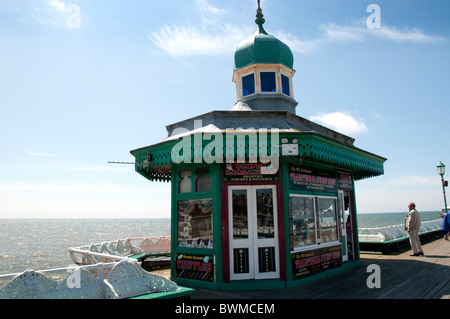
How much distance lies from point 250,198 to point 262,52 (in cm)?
559

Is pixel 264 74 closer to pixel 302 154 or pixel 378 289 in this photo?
pixel 302 154

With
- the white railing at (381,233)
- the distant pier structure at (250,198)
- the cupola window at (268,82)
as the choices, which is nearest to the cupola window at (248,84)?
the cupola window at (268,82)

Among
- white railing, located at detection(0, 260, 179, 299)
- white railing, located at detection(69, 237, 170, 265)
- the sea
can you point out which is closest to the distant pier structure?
white railing, located at detection(69, 237, 170, 265)

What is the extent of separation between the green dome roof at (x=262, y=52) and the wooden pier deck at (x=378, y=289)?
23.5 feet

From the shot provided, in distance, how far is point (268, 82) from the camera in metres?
10.7

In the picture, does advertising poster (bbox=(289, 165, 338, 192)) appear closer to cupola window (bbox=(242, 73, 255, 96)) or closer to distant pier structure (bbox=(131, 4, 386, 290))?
distant pier structure (bbox=(131, 4, 386, 290))

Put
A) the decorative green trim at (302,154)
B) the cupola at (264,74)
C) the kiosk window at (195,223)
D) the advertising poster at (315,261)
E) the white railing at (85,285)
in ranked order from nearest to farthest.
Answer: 1. the white railing at (85,285)
2. the decorative green trim at (302,154)
3. the advertising poster at (315,261)
4. the kiosk window at (195,223)
5. the cupola at (264,74)

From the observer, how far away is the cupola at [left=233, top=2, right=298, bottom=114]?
10.4 m

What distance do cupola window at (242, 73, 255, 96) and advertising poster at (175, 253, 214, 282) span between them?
578 centimetres

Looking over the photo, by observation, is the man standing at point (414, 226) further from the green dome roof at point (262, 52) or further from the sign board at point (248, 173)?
the sign board at point (248, 173)

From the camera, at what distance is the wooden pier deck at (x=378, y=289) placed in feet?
22.2

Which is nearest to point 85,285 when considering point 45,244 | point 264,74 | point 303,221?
point 303,221
